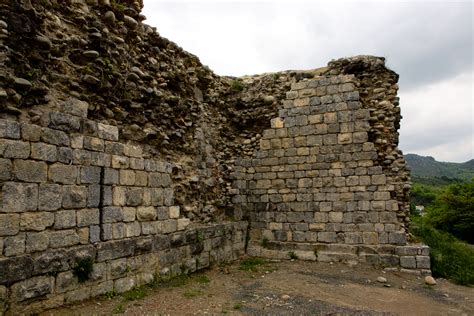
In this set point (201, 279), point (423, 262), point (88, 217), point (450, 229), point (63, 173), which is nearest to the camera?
point (63, 173)

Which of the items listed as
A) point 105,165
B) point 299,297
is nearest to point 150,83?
point 105,165

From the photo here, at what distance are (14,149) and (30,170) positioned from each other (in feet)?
1.10

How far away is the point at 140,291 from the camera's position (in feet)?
19.9

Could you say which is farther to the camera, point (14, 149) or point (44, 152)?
point (44, 152)

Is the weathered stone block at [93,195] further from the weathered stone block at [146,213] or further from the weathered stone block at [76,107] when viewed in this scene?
the weathered stone block at [76,107]

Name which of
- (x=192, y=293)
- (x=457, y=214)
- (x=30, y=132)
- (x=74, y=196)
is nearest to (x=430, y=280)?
(x=192, y=293)

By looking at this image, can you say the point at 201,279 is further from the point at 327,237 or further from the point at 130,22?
the point at 130,22

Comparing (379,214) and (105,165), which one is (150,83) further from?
(379,214)

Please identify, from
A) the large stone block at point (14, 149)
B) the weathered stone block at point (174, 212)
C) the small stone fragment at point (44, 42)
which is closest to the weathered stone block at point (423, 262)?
the weathered stone block at point (174, 212)

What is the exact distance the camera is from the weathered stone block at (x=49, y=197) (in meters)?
4.91

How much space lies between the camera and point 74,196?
5371 millimetres

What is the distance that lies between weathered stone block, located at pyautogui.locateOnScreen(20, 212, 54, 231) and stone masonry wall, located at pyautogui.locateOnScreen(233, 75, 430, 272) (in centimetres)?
593

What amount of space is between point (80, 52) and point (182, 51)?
11.1ft

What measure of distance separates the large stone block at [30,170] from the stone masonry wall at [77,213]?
0.01m
